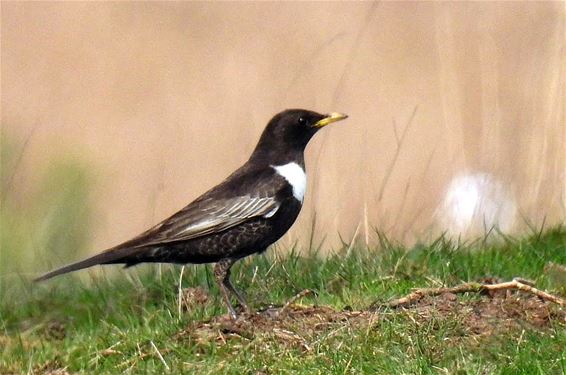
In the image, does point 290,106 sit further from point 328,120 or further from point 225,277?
point 225,277

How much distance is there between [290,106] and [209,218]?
18.7ft

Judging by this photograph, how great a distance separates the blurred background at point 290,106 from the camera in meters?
9.16

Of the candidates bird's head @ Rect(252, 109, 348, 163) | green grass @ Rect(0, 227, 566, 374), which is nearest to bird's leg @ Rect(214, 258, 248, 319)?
green grass @ Rect(0, 227, 566, 374)

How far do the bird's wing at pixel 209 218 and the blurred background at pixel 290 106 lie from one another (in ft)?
3.62

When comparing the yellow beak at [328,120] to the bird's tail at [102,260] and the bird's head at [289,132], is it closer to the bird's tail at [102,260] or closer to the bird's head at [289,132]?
the bird's head at [289,132]

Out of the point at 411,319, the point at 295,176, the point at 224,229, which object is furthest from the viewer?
the point at 295,176

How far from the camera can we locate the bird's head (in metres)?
7.58

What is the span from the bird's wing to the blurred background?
110 cm

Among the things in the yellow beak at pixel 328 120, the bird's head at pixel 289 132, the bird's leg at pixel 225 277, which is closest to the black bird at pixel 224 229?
the bird's leg at pixel 225 277

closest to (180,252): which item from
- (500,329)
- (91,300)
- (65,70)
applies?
(91,300)

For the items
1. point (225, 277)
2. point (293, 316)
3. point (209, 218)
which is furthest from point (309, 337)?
point (209, 218)

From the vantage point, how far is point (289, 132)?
7.68 m

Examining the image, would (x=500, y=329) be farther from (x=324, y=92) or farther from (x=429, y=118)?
(x=429, y=118)

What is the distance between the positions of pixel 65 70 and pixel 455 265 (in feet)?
29.8
